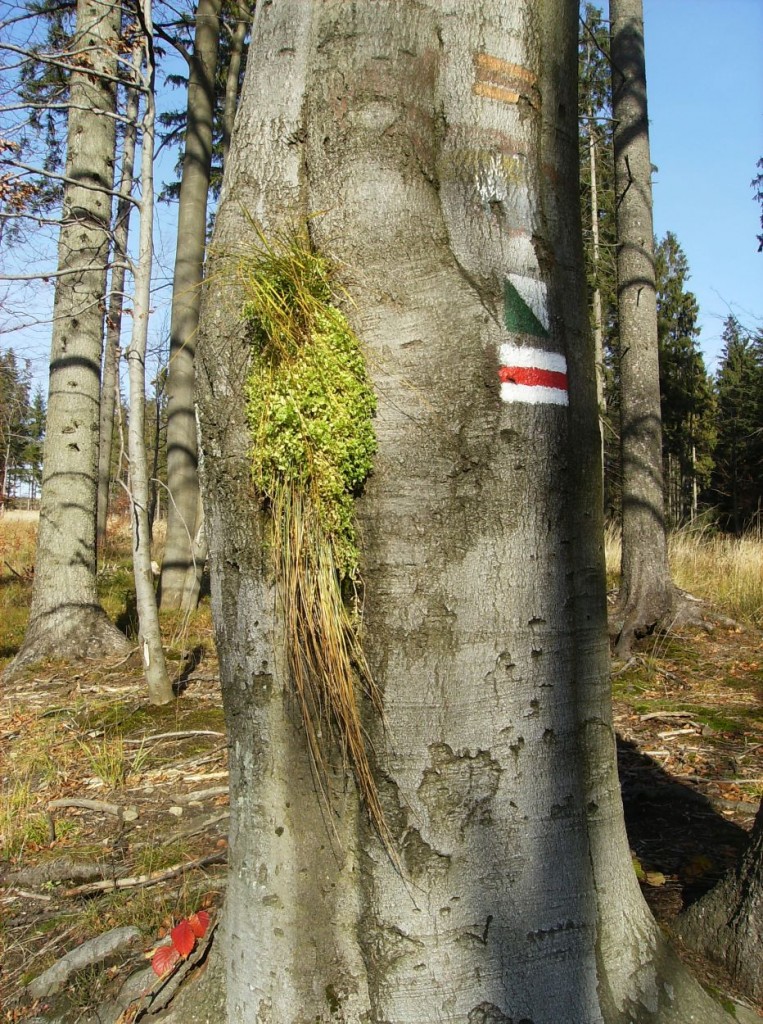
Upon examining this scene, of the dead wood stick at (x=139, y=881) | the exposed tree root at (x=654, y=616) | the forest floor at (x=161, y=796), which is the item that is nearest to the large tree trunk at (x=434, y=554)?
the forest floor at (x=161, y=796)

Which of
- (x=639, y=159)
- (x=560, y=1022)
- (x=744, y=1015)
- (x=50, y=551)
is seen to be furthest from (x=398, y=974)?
(x=639, y=159)

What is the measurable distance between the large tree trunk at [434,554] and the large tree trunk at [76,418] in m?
6.02

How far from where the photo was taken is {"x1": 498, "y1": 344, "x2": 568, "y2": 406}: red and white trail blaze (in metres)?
1.67

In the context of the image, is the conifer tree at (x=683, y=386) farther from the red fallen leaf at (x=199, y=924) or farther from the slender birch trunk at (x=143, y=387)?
the red fallen leaf at (x=199, y=924)

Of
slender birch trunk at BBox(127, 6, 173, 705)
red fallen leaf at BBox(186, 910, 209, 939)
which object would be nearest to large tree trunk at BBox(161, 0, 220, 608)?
slender birch trunk at BBox(127, 6, 173, 705)

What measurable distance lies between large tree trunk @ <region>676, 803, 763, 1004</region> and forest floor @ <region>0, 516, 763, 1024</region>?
6 centimetres

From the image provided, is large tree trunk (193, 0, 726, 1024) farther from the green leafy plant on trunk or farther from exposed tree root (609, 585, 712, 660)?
exposed tree root (609, 585, 712, 660)

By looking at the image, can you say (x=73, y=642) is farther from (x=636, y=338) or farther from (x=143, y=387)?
(x=636, y=338)

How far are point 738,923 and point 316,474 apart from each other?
180cm

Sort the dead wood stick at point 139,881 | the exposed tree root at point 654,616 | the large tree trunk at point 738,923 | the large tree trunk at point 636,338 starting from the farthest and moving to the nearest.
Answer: the large tree trunk at point 636,338, the exposed tree root at point 654,616, the dead wood stick at point 139,881, the large tree trunk at point 738,923

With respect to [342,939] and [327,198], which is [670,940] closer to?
[342,939]

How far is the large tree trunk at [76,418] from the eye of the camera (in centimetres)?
727

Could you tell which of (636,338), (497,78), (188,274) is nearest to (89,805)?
(497,78)

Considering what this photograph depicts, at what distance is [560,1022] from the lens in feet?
5.40
